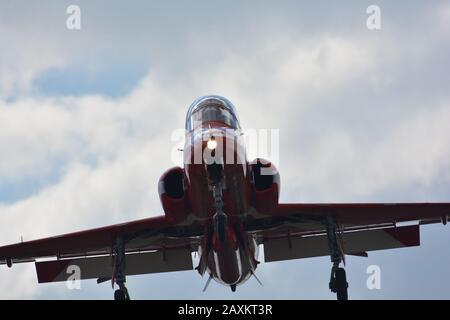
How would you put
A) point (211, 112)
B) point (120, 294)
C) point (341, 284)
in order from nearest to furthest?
point (211, 112)
point (120, 294)
point (341, 284)

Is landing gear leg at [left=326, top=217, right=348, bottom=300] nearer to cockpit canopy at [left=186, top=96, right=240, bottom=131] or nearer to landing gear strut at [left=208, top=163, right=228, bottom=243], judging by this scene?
landing gear strut at [left=208, top=163, right=228, bottom=243]

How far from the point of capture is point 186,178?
20.8 m

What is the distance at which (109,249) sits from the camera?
1068 inches

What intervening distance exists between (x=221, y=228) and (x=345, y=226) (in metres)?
6.67

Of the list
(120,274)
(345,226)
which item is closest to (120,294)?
(120,274)

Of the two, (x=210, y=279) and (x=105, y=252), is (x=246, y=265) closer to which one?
(x=210, y=279)

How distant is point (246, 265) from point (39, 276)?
8.12m

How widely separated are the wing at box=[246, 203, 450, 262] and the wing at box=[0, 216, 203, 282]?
2.43 m

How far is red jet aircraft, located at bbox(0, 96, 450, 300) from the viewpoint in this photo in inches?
804

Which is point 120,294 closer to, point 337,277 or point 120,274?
point 120,274

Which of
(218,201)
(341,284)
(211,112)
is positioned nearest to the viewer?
(218,201)

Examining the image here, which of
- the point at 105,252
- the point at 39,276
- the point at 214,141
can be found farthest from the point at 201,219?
the point at 39,276
